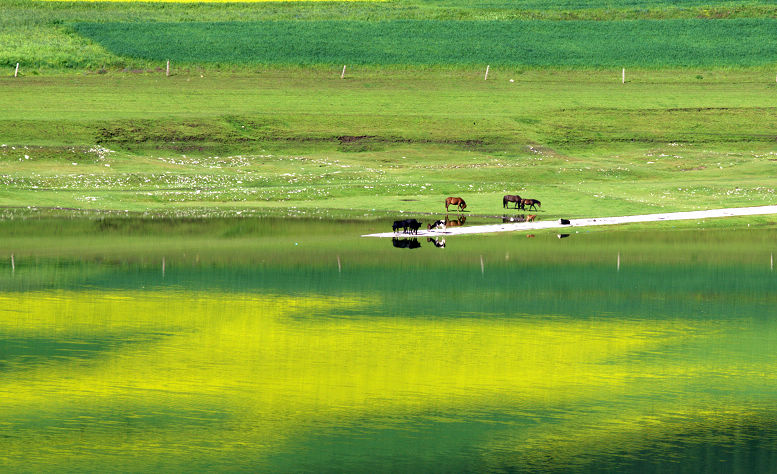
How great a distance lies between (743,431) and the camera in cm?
1605

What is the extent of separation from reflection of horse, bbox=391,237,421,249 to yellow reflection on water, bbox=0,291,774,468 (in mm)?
9673

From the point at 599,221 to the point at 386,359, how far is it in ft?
77.2

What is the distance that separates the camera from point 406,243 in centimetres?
3697

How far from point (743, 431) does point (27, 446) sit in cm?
902

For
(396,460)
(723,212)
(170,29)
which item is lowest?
(396,460)

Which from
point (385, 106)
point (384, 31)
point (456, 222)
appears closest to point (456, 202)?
point (456, 222)

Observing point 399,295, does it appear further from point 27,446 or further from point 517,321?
point 27,446

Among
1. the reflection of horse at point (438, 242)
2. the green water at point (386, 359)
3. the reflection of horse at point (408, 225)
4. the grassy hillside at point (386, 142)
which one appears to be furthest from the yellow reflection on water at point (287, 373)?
the grassy hillside at point (386, 142)

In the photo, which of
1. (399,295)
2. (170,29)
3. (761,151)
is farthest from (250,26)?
(399,295)

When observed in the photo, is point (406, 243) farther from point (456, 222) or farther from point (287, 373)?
point (287, 373)

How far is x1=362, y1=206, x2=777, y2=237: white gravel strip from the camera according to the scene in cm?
3976

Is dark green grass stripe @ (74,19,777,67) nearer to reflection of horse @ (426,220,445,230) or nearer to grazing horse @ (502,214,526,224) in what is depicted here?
grazing horse @ (502,214,526,224)

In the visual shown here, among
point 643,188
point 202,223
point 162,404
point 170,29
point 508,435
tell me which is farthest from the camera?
point 170,29

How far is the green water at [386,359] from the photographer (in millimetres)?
15211
